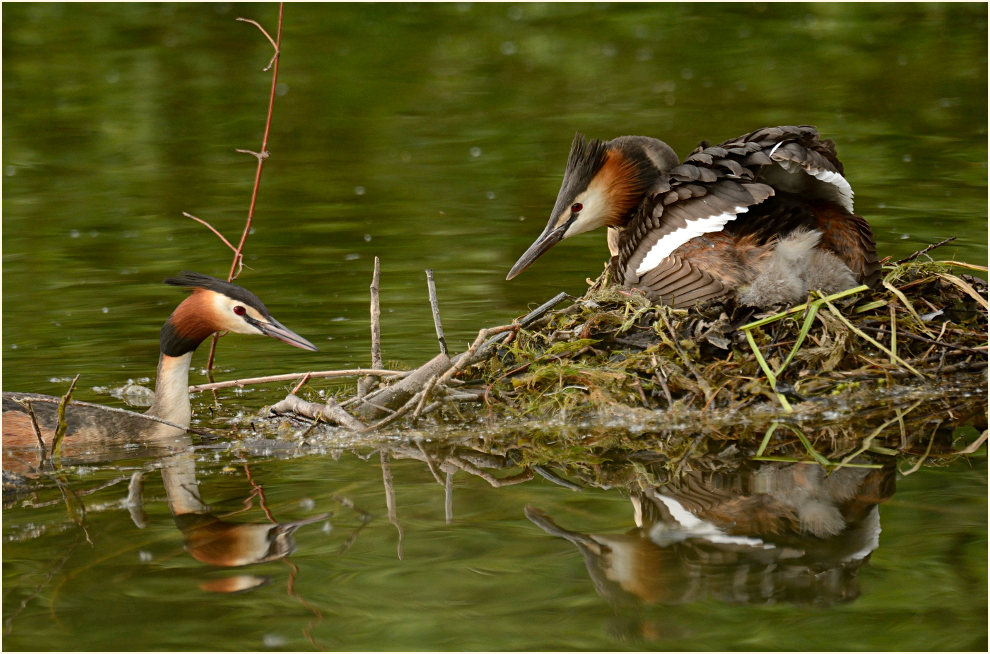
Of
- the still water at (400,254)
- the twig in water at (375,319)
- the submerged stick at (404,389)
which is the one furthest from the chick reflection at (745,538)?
the twig in water at (375,319)

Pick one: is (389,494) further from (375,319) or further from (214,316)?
(214,316)

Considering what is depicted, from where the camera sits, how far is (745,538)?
4184mm

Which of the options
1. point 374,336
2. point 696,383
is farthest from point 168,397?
point 696,383

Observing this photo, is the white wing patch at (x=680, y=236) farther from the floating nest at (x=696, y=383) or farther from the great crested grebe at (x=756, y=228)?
the floating nest at (x=696, y=383)

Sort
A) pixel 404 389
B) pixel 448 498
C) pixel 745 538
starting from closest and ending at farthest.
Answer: pixel 745 538 → pixel 448 498 → pixel 404 389

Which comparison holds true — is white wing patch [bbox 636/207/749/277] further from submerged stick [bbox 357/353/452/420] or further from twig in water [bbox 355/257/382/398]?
twig in water [bbox 355/257/382/398]

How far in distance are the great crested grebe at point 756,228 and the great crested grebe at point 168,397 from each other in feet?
5.58

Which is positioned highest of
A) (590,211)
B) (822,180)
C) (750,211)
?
(822,180)

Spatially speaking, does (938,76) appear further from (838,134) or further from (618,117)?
(618,117)

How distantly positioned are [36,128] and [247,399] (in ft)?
25.9

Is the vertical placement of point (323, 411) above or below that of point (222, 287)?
below

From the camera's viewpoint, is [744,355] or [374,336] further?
[374,336]

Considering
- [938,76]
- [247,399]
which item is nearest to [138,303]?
[247,399]

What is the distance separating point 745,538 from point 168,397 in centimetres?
268
